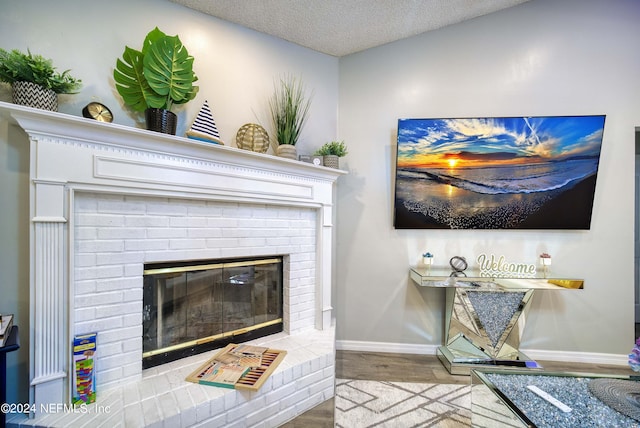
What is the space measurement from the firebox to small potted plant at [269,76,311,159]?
0.88m

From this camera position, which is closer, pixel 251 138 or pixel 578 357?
pixel 251 138

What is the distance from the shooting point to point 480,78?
2619mm

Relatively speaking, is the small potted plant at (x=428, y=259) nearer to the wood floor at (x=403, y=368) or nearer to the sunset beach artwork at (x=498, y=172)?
the sunset beach artwork at (x=498, y=172)

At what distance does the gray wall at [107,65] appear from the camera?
142 centimetres

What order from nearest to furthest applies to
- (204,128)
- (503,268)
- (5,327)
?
1. (5,327)
2. (204,128)
3. (503,268)

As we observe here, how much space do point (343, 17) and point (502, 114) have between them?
160 cm

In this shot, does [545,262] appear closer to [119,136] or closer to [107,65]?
[119,136]

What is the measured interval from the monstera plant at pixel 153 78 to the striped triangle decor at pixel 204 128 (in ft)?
0.40

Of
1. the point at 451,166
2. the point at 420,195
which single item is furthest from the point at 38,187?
the point at 451,166

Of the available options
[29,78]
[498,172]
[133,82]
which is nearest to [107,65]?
[133,82]

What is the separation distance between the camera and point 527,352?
2.62 metres

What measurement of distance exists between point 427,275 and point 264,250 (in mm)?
1364

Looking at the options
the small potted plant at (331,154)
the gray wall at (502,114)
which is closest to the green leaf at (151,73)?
the small potted plant at (331,154)

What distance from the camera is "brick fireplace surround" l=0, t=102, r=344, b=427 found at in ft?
4.33
